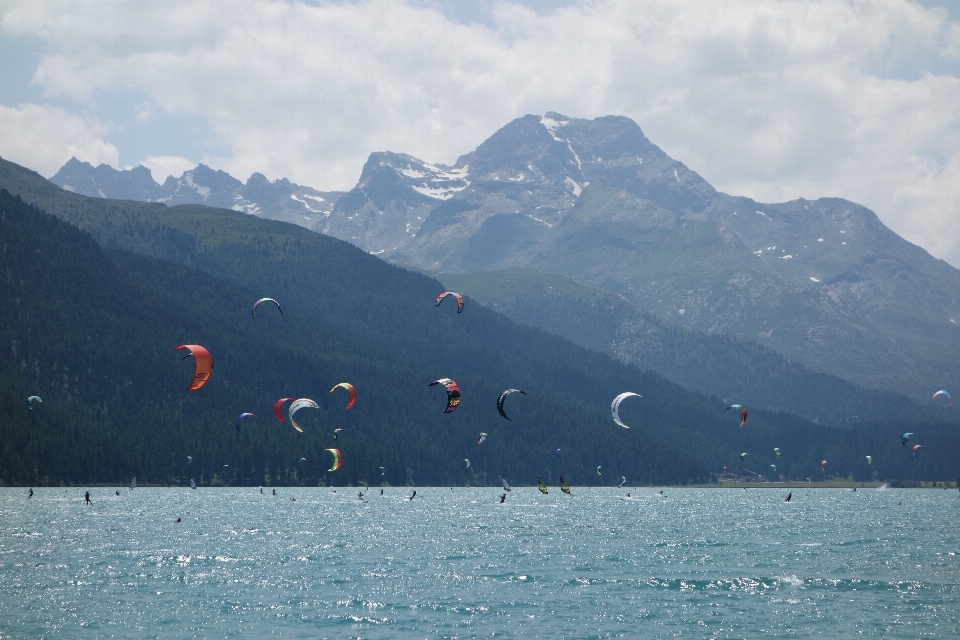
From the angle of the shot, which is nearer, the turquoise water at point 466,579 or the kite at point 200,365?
the turquoise water at point 466,579

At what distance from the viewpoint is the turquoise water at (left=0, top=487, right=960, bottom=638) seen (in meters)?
64.6

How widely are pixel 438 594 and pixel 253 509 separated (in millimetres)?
101193

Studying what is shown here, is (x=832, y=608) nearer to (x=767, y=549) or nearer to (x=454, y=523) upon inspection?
(x=767, y=549)

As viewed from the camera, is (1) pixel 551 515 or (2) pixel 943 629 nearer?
(2) pixel 943 629

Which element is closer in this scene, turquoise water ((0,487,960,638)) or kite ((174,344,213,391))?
turquoise water ((0,487,960,638))

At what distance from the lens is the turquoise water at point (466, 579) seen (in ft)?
212

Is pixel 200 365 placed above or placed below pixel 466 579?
above

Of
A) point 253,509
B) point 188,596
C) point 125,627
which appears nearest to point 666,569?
point 188,596

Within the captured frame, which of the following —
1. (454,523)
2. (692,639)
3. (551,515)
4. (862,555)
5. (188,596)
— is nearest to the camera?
(692,639)

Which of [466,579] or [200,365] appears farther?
[200,365]

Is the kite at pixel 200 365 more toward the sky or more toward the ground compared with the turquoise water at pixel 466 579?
more toward the sky

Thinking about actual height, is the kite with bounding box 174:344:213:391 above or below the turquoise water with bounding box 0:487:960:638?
above

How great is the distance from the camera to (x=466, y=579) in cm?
8331

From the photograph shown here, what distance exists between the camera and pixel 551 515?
165 meters
